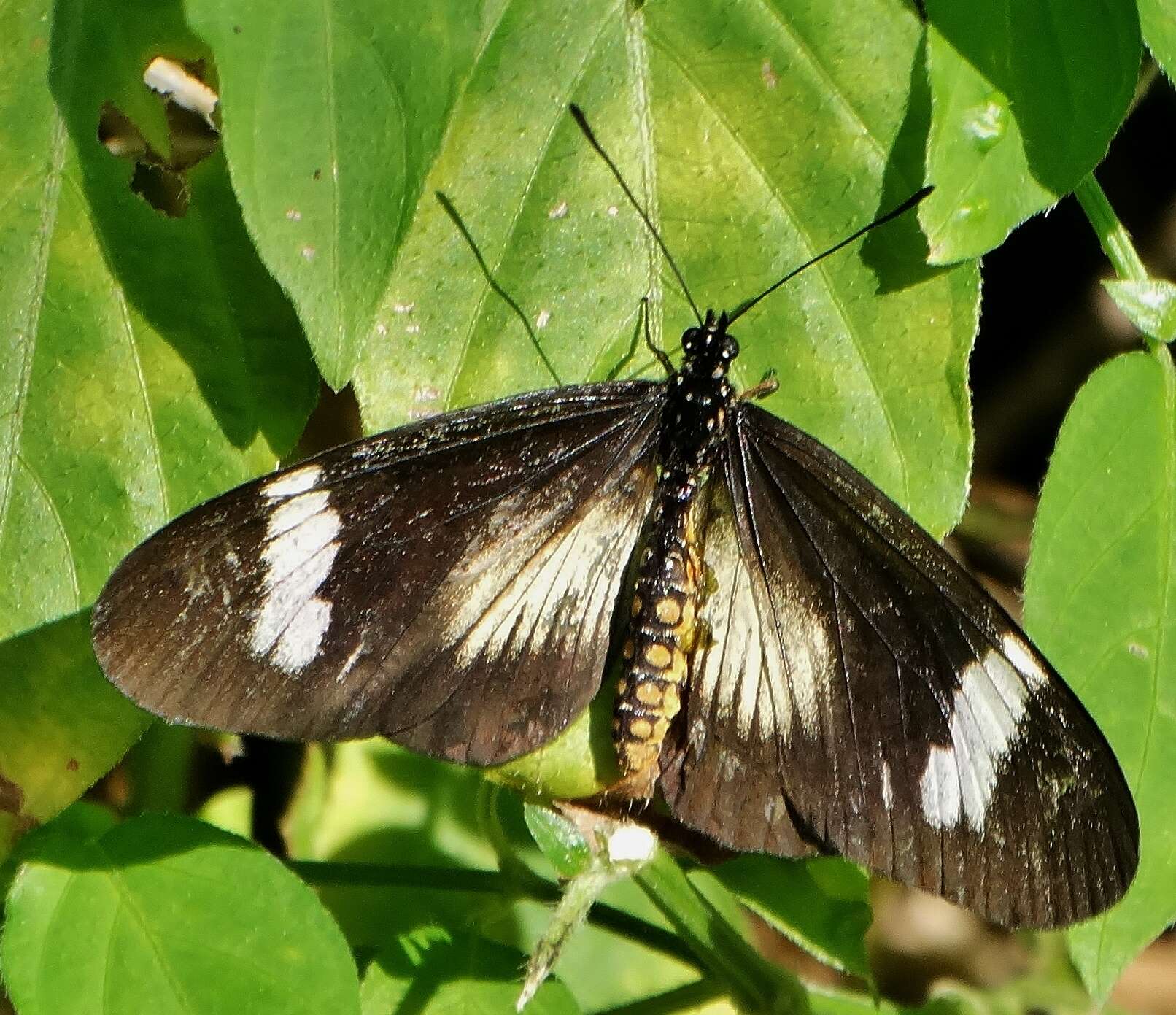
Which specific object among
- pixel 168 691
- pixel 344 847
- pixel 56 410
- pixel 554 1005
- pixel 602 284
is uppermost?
pixel 602 284

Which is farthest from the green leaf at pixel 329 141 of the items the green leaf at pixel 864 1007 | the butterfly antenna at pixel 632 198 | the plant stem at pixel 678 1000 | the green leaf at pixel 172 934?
the green leaf at pixel 864 1007

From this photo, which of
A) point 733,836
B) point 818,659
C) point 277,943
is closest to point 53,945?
point 277,943

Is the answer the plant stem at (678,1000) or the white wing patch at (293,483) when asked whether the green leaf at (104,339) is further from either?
the plant stem at (678,1000)

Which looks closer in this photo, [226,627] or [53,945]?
[226,627]

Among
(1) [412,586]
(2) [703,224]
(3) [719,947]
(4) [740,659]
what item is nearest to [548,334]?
(2) [703,224]

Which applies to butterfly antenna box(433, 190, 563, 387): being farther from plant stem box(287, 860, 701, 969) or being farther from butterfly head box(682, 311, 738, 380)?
plant stem box(287, 860, 701, 969)

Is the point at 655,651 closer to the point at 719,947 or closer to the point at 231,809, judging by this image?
the point at 719,947

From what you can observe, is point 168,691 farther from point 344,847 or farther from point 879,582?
point 344,847
